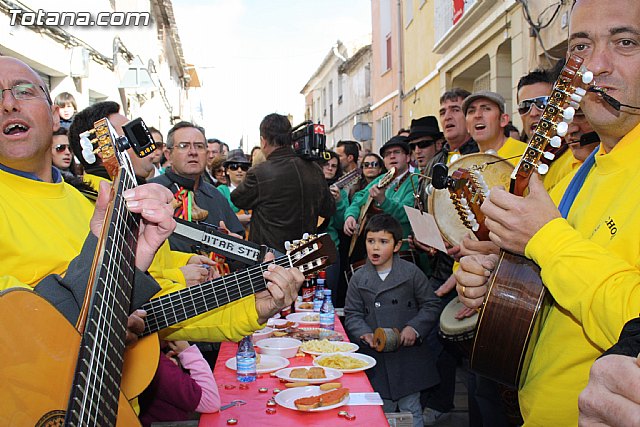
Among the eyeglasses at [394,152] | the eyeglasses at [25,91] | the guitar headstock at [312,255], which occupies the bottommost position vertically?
the guitar headstock at [312,255]

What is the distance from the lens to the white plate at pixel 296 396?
2.59 meters

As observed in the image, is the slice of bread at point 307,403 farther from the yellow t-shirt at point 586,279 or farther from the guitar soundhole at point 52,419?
the guitar soundhole at point 52,419

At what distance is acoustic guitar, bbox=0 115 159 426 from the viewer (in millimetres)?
1281

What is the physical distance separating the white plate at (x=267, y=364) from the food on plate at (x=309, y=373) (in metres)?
0.18

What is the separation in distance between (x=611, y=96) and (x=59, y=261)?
6.05 feet

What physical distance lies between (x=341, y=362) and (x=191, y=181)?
2089 mm

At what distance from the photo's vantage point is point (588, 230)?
175 cm

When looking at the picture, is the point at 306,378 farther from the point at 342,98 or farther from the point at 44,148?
the point at 342,98

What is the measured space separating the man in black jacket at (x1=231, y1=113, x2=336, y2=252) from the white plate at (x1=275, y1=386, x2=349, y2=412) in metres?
2.72

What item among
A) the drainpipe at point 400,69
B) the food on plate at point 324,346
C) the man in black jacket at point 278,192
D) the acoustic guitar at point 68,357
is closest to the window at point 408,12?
the drainpipe at point 400,69

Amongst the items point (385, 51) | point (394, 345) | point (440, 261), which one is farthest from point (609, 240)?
point (385, 51)

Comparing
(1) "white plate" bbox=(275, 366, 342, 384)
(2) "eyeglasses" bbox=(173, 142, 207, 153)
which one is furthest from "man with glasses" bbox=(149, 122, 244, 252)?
(1) "white plate" bbox=(275, 366, 342, 384)

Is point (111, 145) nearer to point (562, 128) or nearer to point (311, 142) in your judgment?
point (562, 128)

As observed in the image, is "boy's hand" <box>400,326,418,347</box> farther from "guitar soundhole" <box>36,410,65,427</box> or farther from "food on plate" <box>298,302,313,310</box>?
"guitar soundhole" <box>36,410,65,427</box>
